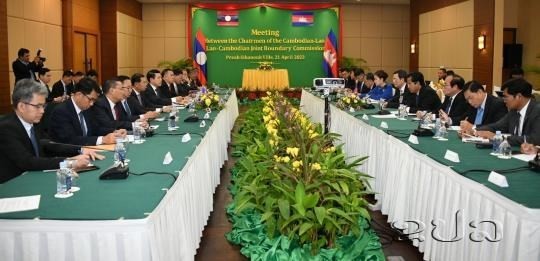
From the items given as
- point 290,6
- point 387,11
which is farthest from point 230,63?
point 387,11

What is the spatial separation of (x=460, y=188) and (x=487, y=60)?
8.06m

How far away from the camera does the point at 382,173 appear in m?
4.18

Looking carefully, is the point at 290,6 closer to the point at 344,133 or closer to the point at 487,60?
the point at 487,60

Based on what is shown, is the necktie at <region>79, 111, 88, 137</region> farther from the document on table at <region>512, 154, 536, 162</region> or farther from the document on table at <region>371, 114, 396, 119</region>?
the document on table at <region>512, 154, 536, 162</region>

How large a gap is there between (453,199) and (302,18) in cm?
1265

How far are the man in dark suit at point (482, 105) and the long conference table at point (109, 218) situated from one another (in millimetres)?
2441

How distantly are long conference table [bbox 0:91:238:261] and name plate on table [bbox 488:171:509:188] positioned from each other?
144 cm

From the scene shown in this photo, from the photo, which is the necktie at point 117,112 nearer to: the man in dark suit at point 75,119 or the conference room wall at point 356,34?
the man in dark suit at point 75,119

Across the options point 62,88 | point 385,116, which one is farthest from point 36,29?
point 385,116

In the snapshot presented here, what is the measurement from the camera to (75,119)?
3775mm

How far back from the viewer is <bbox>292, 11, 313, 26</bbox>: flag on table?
48.5ft

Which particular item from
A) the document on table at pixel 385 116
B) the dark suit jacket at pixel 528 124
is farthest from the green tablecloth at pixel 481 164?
the document on table at pixel 385 116

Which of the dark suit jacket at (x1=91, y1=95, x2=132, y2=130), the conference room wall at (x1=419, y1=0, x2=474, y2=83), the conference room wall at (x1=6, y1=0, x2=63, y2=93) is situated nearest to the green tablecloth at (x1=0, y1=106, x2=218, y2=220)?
the dark suit jacket at (x1=91, y1=95, x2=132, y2=130)

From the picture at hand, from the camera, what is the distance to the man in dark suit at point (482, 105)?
4270 mm
